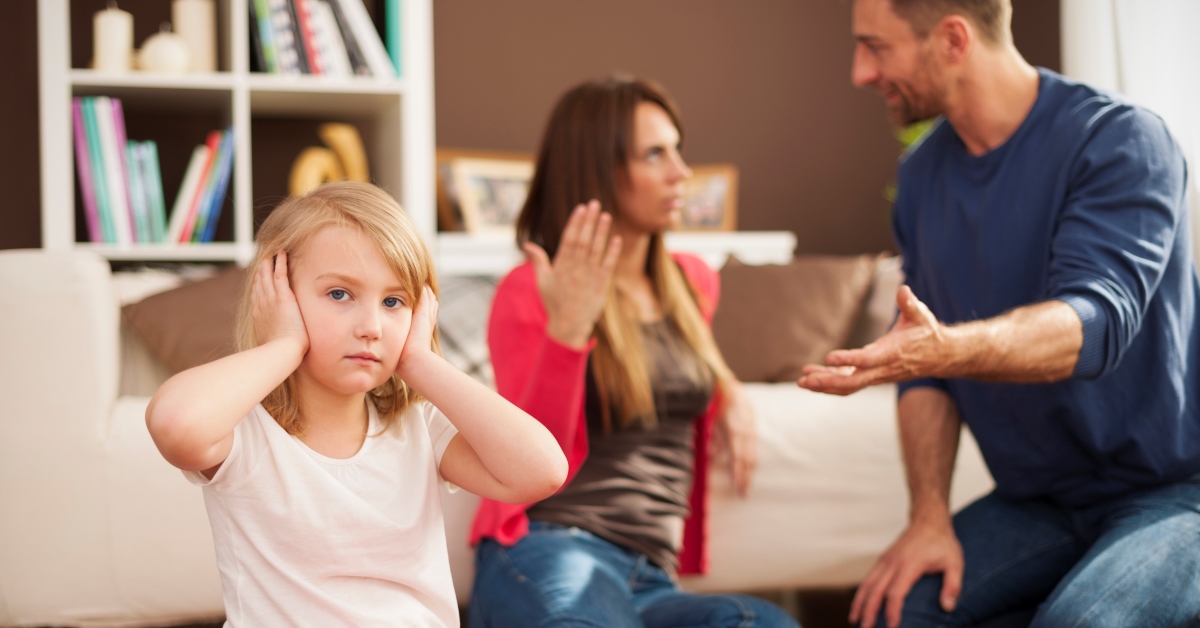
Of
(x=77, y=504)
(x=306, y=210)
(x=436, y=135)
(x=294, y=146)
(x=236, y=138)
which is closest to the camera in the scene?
(x=306, y=210)

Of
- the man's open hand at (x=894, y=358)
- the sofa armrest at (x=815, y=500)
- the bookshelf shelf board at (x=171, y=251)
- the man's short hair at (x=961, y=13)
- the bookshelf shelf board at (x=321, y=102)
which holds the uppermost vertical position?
the man's short hair at (x=961, y=13)

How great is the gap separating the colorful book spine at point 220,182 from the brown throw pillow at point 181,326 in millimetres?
608

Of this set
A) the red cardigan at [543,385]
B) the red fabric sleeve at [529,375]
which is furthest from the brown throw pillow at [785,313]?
the red fabric sleeve at [529,375]

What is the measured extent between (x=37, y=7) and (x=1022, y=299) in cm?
253

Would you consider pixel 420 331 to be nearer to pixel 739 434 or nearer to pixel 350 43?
pixel 739 434

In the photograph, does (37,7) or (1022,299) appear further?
(37,7)

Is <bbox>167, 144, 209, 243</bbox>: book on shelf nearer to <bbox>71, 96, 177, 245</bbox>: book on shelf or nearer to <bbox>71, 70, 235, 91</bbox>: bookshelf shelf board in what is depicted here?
<bbox>71, 96, 177, 245</bbox>: book on shelf

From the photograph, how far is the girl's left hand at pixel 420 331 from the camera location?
98cm

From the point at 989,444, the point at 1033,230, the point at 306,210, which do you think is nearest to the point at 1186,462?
the point at 989,444

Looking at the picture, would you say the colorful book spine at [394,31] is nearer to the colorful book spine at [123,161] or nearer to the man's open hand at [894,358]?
the colorful book spine at [123,161]

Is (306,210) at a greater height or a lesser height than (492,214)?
greater

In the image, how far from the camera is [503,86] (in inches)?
137

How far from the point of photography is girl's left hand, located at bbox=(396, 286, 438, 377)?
0.98 m

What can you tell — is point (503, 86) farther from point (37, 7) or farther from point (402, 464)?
point (402, 464)
